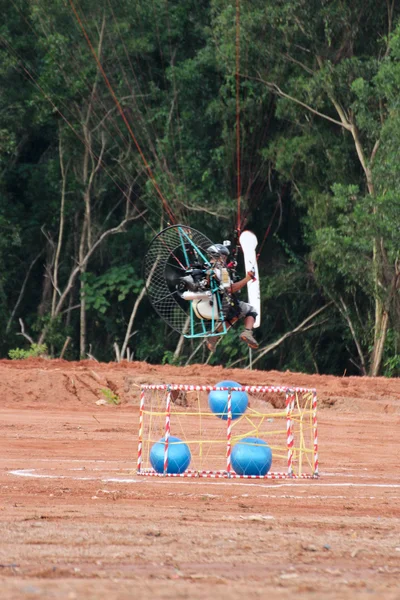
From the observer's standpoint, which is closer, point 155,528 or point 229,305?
point 155,528

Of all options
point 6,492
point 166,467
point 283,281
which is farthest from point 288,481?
point 283,281

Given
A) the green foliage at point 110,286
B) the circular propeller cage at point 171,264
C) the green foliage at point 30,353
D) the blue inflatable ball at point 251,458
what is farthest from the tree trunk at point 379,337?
the blue inflatable ball at point 251,458

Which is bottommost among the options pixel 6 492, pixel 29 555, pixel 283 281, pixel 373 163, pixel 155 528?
pixel 283 281

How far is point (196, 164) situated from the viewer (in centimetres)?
4109

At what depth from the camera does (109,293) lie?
44062 millimetres

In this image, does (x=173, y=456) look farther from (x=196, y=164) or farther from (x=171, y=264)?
(x=196, y=164)

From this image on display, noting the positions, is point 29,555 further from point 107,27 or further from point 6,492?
point 107,27

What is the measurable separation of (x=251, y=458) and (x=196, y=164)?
26.7 meters

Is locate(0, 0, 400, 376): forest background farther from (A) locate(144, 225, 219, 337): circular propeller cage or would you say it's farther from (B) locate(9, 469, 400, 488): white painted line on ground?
(B) locate(9, 469, 400, 488): white painted line on ground

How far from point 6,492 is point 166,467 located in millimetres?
3063

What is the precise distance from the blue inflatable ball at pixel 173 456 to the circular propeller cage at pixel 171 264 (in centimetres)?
162

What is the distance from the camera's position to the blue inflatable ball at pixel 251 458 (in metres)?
15.4

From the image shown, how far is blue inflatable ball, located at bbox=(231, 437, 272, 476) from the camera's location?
15414 millimetres

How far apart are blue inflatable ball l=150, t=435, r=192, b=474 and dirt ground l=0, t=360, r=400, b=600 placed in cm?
43
